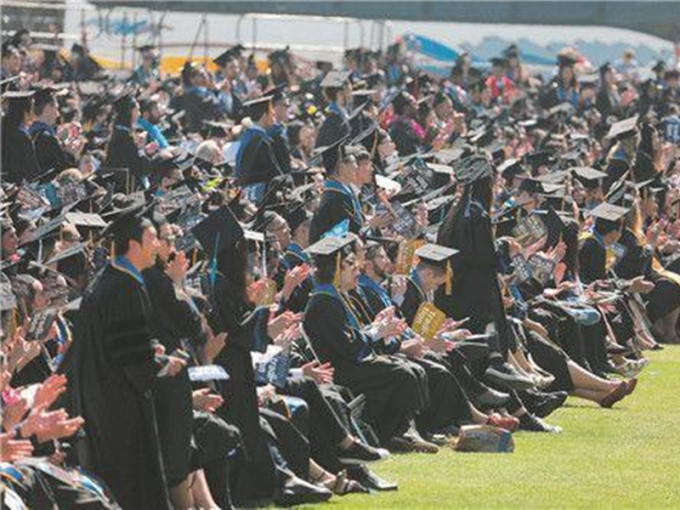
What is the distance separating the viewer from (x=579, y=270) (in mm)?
20562

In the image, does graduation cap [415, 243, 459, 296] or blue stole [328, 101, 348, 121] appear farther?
blue stole [328, 101, 348, 121]

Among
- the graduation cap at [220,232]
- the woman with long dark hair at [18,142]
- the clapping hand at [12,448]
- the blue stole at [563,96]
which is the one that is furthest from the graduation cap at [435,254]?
the blue stole at [563,96]

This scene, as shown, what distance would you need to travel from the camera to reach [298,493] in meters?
12.6

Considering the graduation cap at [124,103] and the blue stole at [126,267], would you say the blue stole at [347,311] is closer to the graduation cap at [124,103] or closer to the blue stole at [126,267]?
the blue stole at [126,267]

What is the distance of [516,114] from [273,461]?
20.9m

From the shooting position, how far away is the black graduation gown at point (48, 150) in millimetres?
19141

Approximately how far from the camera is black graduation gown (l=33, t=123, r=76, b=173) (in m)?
19.1

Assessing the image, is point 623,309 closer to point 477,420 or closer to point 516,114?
point 477,420

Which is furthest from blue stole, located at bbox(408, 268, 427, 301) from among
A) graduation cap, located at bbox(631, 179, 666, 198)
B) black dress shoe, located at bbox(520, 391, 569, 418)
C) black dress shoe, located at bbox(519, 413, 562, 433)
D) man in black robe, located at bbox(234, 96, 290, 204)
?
graduation cap, located at bbox(631, 179, 666, 198)

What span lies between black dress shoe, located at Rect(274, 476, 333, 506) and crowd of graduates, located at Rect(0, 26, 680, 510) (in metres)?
0.01

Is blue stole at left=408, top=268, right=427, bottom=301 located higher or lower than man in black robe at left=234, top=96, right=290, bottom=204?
higher

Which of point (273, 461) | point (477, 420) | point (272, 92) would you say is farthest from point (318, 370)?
point (272, 92)

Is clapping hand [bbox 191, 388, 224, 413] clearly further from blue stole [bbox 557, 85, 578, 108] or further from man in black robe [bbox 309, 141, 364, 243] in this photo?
blue stole [bbox 557, 85, 578, 108]

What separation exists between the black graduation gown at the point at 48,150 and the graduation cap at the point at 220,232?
6791 mm
